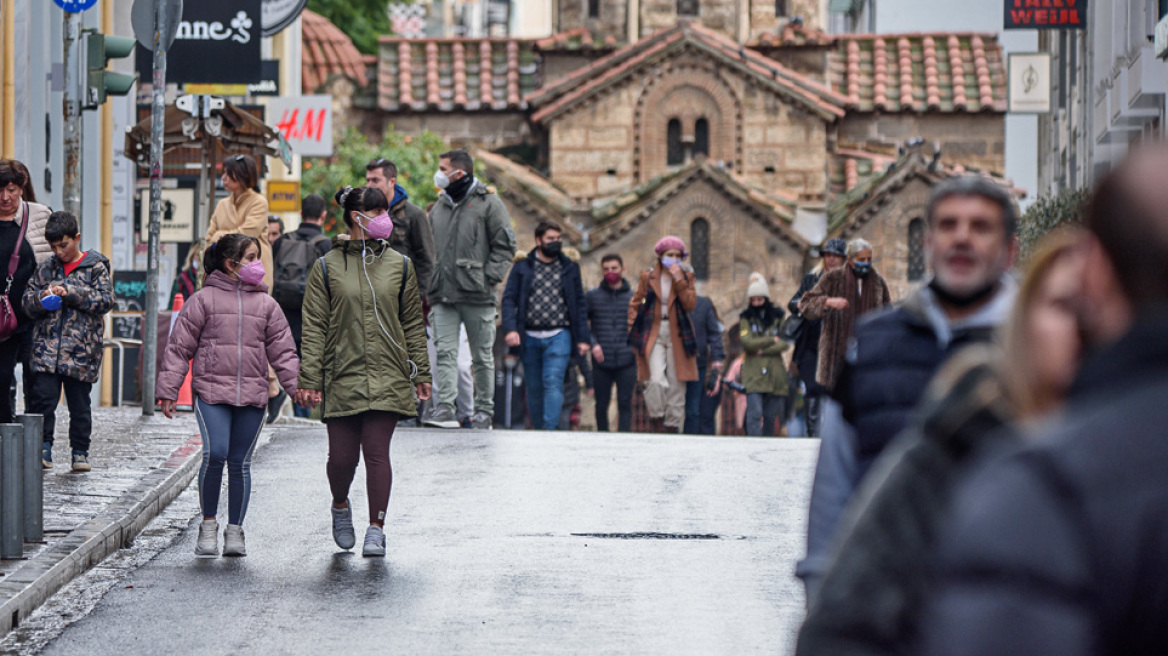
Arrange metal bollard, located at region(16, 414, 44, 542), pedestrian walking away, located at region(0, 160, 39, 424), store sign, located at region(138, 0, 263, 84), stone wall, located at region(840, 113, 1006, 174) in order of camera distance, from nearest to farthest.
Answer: metal bollard, located at region(16, 414, 44, 542) → pedestrian walking away, located at region(0, 160, 39, 424) → store sign, located at region(138, 0, 263, 84) → stone wall, located at region(840, 113, 1006, 174)

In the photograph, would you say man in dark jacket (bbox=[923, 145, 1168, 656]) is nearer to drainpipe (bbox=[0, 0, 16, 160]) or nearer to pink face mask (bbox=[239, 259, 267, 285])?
pink face mask (bbox=[239, 259, 267, 285])

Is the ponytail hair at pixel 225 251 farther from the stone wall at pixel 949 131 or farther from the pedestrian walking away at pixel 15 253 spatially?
the stone wall at pixel 949 131

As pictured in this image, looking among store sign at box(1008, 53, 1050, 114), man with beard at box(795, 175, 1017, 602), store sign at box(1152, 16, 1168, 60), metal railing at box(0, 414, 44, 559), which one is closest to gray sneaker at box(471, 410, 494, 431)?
metal railing at box(0, 414, 44, 559)

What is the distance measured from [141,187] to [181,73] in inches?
131

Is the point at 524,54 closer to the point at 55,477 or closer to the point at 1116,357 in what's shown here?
the point at 55,477

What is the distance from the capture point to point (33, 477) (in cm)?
916

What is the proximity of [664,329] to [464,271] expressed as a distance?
9.02 feet

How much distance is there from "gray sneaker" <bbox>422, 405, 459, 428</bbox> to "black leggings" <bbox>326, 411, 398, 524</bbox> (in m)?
6.36

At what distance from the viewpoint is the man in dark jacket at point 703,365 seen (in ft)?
59.5

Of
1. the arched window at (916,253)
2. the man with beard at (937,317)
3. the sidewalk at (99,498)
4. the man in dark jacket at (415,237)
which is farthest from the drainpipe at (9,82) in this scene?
the arched window at (916,253)

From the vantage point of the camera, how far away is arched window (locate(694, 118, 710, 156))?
54844mm

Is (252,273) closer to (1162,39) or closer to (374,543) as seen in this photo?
(374,543)

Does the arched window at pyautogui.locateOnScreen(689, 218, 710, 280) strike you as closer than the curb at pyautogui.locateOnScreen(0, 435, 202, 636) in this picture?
No

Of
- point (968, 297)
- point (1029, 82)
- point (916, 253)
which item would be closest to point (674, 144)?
point (916, 253)
